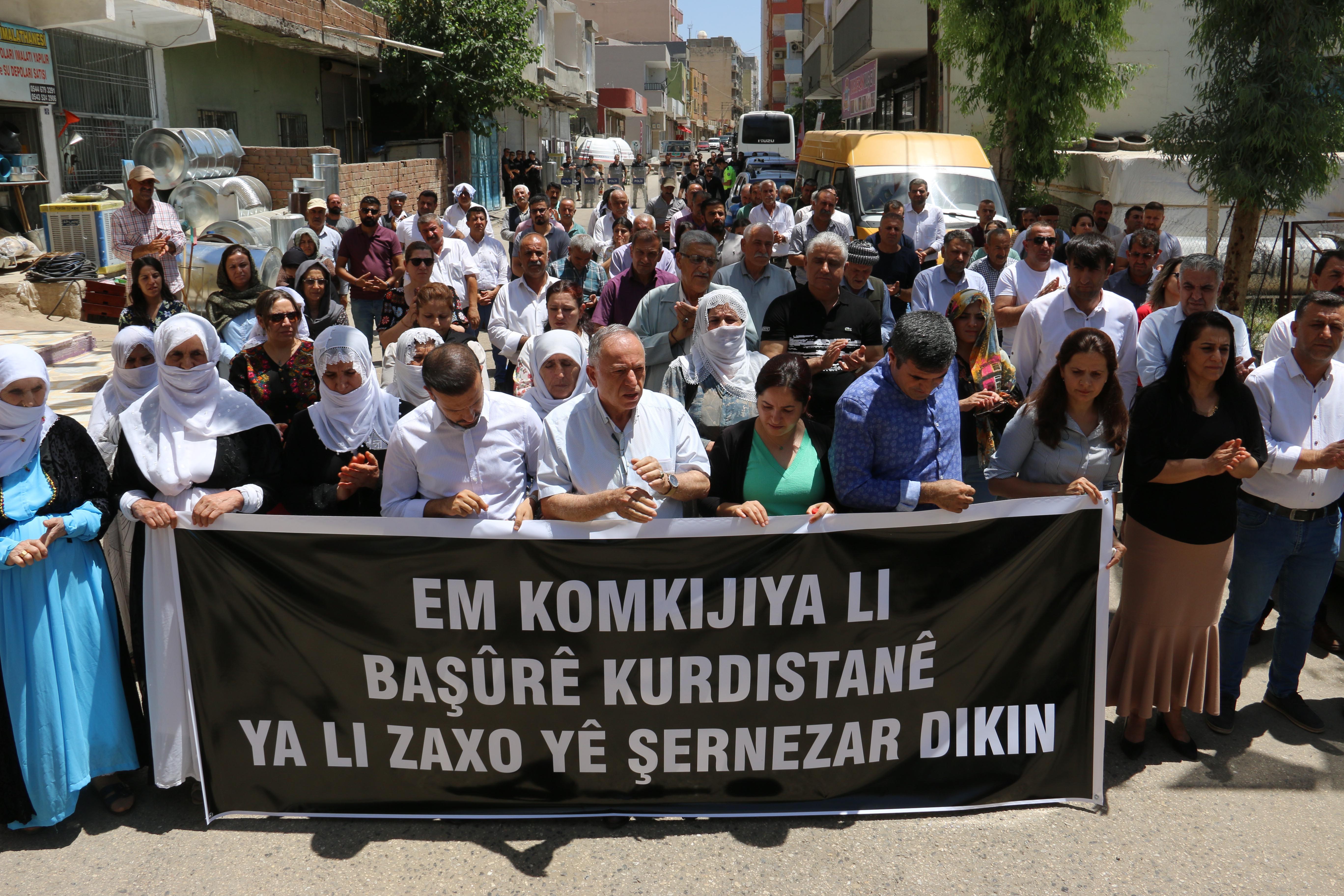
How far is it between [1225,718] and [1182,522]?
38.4 inches

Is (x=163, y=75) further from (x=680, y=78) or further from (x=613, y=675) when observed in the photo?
(x=680, y=78)

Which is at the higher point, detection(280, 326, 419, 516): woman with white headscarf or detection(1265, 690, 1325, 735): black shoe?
detection(280, 326, 419, 516): woman with white headscarf

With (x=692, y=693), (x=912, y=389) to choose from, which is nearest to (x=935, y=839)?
(x=692, y=693)

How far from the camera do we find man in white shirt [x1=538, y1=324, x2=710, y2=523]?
3691 mm

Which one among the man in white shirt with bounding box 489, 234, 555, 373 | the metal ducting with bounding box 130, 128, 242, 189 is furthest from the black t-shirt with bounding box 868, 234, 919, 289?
the metal ducting with bounding box 130, 128, 242, 189

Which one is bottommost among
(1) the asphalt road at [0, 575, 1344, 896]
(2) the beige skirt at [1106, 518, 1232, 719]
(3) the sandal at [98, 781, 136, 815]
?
(1) the asphalt road at [0, 575, 1344, 896]

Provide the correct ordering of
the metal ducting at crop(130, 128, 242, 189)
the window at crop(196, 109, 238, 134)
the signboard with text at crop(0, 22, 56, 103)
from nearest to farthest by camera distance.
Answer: the signboard with text at crop(0, 22, 56, 103) → the metal ducting at crop(130, 128, 242, 189) → the window at crop(196, 109, 238, 134)

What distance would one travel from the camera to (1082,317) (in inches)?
213

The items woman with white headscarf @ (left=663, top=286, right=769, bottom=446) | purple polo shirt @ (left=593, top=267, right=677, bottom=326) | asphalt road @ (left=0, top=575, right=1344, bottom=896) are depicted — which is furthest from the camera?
Result: purple polo shirt @ (left=593, top=267, right=677, bottom=326)

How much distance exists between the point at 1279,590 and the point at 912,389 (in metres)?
2.07

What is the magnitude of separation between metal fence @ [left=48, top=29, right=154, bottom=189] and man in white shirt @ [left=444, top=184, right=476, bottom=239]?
5.89 meters

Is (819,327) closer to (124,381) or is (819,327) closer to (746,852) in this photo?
(746,852)

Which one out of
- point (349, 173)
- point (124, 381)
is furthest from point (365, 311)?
point (349, 173)

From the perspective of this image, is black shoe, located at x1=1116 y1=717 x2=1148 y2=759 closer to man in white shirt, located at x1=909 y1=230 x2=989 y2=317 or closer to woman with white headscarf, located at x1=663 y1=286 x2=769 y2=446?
woman with white headscarf, located at x1=663 y1=286 x2=769 y2=446
